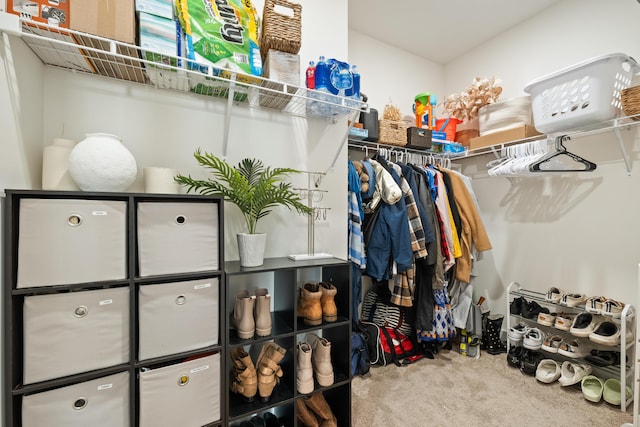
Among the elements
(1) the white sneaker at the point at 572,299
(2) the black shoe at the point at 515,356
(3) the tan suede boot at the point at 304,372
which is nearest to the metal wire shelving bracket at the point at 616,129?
(1) the white sneaker at the point at 572,299

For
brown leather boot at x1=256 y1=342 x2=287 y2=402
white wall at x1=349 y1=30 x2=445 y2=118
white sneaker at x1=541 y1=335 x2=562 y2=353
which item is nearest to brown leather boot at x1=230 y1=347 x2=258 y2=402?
brown leather boot at x1=256 y1=342 x2=287 y2=402

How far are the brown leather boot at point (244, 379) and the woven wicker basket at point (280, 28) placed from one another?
4.74 ft

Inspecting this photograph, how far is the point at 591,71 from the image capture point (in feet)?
5.41

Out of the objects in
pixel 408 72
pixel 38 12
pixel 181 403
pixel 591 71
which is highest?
pixel 408 72

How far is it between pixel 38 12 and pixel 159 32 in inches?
13.8

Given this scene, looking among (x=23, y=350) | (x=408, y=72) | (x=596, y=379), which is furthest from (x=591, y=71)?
(x=23, y=350)

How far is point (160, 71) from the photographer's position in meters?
1.20

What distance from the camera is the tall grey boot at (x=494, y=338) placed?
231 centimetres

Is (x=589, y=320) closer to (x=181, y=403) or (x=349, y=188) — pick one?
(x=349, y=188)

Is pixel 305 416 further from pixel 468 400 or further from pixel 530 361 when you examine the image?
pixel 530 361

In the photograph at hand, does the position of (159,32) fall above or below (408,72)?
below

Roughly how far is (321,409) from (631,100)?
93.4 inches

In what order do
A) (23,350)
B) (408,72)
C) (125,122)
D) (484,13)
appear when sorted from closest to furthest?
(23,350) → (125,122) → (484,13) → (408,72)

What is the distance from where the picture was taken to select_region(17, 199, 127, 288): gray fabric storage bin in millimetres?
854
